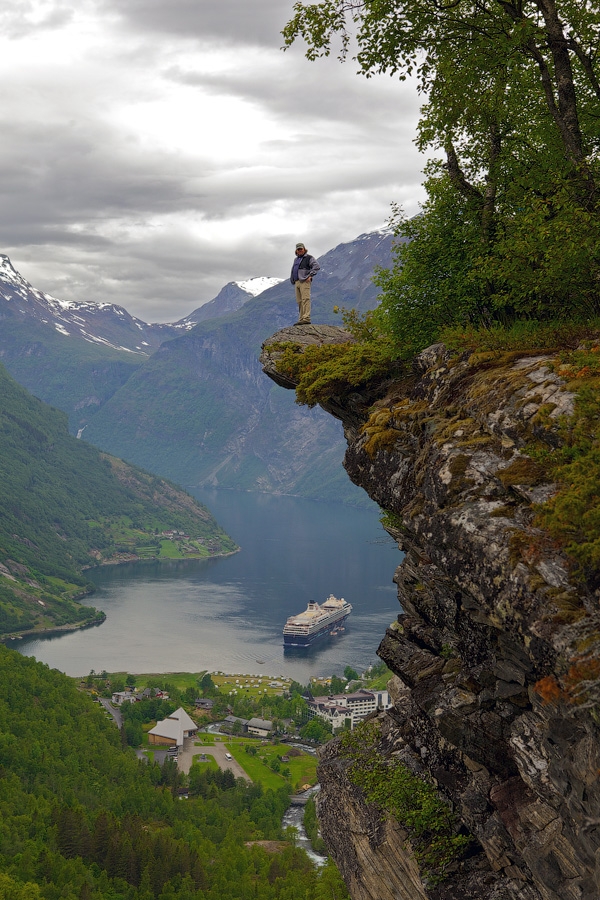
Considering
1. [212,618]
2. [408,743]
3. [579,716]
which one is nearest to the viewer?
[579,716]

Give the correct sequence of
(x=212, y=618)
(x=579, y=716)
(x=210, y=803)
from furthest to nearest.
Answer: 1. (x=212, y=618)
2. (x=210, y=803)
3. (x=579, y=716)

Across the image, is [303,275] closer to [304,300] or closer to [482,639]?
[304,300]

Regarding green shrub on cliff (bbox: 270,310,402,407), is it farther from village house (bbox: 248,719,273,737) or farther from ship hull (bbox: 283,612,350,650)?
ship hull (bbox: 283,612,350,650)

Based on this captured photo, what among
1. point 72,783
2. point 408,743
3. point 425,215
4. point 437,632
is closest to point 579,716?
point 437,632

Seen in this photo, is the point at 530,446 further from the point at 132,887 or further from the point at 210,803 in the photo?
the point at 210,803

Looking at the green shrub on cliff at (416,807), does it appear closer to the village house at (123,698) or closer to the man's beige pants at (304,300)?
the man's beige pants at (304,300)

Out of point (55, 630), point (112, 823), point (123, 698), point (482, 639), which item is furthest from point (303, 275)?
point (55, 630)
